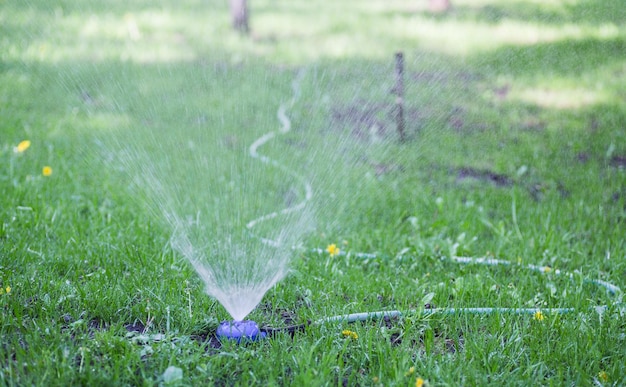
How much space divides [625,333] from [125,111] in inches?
190

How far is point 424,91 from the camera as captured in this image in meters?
6.70

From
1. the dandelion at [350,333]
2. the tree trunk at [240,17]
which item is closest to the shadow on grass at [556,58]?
the tree trunk at [240,17]

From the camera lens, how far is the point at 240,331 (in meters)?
2.39

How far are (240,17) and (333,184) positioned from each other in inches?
184

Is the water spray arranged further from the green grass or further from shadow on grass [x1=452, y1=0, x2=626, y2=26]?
shadow on grass [x1=452, y1=0, x2=626, y2=26]

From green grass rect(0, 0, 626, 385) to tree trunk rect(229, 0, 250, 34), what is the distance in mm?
181

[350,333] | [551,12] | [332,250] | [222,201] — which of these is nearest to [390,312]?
[350,333]

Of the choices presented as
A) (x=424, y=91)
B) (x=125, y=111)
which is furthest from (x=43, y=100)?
(x=424, y=91)

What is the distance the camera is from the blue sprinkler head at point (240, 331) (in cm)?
238

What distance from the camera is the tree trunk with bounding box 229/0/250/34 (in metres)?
8.41

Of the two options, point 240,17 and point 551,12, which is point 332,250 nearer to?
point 240,17

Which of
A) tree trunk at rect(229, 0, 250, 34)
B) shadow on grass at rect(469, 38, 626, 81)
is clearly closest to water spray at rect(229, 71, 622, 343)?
shadow on grass at rect(469, 38, 626, 81)

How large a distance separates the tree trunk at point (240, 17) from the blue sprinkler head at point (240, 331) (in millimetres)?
6529

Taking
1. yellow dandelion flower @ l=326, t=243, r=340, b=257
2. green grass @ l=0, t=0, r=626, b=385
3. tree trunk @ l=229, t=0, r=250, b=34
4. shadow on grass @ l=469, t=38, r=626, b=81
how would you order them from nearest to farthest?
1. green grass @ l=0, t=0, r=626, b=385
2. yellow dandelion flower @ l=326, t=243, r=340, b=257
3. shadow on grass @ l=469, t=38, r=626, b=81
4. tree trunk @ l=229, t=0, r=250, b=34
